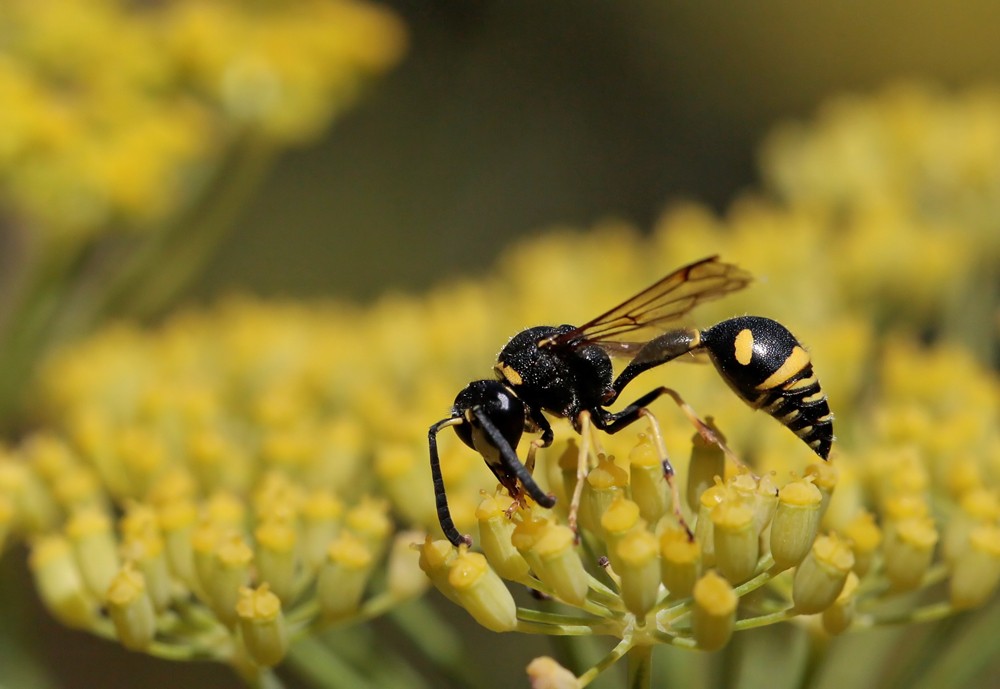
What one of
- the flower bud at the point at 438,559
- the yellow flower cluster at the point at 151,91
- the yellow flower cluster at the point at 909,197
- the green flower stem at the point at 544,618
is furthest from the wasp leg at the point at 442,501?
the yellow flower cluster at the point at 909,197

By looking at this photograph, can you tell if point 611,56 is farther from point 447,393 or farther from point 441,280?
point 447,393

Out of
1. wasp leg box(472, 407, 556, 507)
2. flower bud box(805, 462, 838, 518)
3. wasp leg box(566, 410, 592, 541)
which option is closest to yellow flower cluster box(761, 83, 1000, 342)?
flower bud box(805, 462, 838, 518)

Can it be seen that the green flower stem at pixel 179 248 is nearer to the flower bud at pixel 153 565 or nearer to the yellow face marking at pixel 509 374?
the flower bud at pixel 153 565

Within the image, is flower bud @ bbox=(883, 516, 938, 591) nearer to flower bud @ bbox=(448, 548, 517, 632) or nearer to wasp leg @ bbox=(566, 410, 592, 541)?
wasp leg @ bbox=(566, 410, 592, 541)

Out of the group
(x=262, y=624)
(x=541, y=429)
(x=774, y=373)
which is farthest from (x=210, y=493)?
(x=774, y=373)

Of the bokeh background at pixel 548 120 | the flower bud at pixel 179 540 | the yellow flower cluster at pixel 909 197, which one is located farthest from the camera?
the bokeh background at pixel 548 120

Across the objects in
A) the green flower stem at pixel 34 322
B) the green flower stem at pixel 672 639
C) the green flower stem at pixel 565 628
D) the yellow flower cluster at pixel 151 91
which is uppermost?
the yellow flower cluster at pixel 151 91
